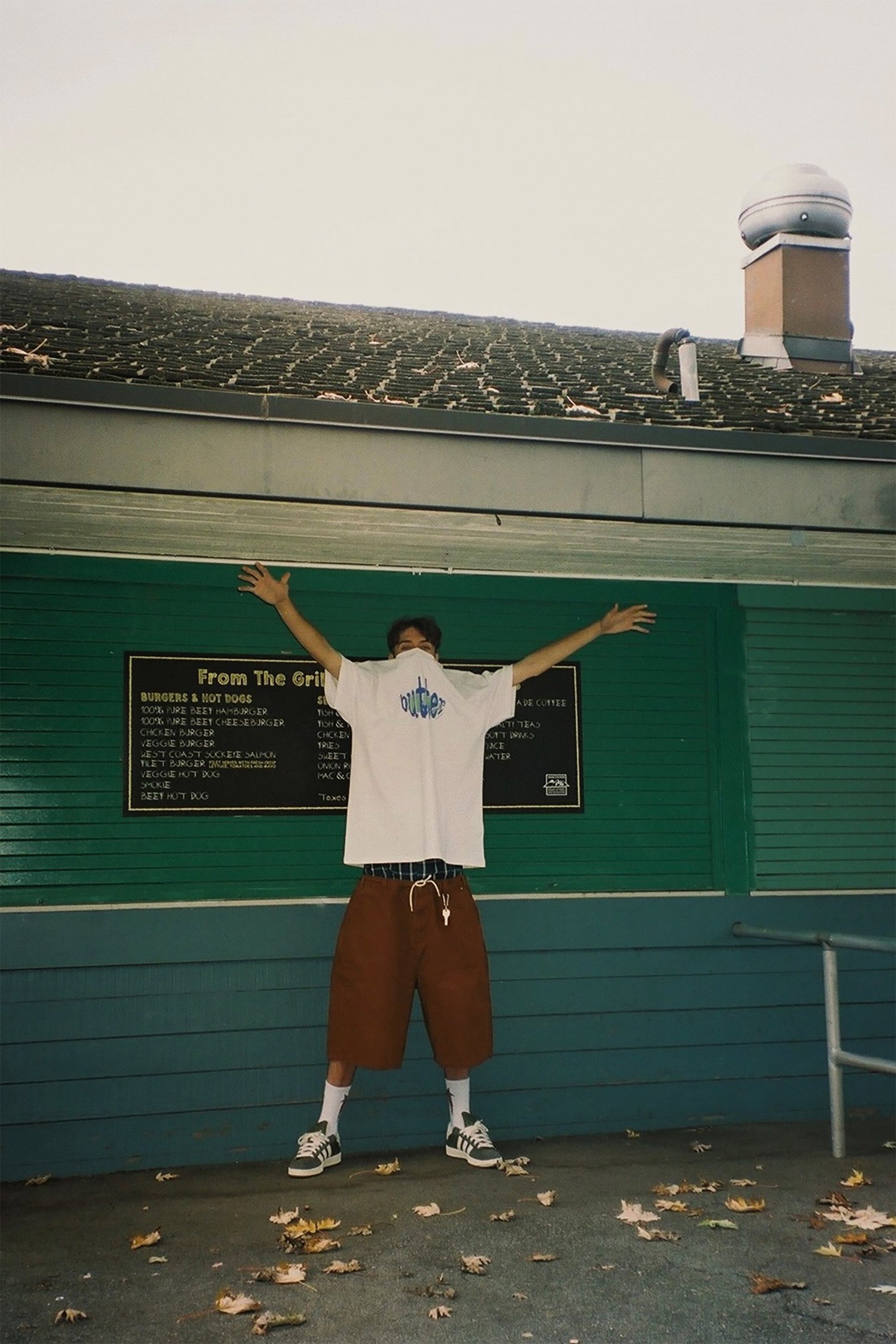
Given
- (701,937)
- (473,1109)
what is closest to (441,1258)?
(473,1109)

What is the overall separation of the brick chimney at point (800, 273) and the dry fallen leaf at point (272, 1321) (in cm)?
818

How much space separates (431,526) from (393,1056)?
2105mm

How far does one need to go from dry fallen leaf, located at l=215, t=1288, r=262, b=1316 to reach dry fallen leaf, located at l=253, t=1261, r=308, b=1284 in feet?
0.45

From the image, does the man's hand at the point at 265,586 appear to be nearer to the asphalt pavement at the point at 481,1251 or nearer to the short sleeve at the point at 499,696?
the short sleeve at the point at 499,696

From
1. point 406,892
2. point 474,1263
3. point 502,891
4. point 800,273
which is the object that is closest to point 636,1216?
point 474,1263

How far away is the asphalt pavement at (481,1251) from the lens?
336 cm

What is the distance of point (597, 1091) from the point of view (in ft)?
18.5

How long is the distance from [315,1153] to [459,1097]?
608 millimetres

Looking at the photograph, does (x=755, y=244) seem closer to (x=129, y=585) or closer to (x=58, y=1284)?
(x=129, y=585)

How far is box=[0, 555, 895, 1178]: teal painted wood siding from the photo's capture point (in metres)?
5.21

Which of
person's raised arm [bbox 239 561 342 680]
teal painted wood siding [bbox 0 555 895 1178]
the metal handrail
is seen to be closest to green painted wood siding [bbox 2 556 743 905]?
teal painted wood siding [bbox 0 555 895 1178]

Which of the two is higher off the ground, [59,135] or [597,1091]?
[59,135]

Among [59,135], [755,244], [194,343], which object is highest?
[59,135]

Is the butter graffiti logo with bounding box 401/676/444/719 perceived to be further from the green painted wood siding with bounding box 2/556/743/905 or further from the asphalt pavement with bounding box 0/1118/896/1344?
the asphalt pavement with bounding box 0/1118/896/1344
